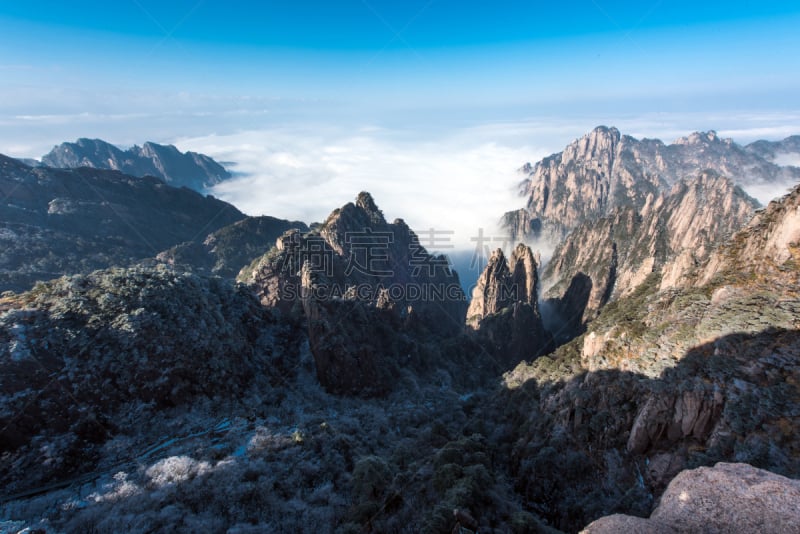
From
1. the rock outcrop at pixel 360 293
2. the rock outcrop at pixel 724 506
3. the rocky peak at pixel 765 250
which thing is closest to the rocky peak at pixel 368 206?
the rock outcrop at pixel 360 293

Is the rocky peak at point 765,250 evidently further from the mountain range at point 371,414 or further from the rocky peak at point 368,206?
the rocky peak at point 368,206

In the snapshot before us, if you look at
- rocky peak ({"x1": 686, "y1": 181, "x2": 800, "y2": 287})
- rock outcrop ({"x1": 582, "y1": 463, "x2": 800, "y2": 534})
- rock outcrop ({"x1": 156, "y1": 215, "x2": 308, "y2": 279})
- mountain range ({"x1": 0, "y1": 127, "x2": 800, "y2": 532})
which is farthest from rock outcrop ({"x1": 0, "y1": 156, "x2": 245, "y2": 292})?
rocky peak ({"x1": 686, "y1": 181, "x2": 800, "y2": 287})

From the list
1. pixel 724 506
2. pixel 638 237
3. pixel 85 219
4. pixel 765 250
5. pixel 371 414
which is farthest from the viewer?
pixel 638 237

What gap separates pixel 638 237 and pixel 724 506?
165288 mm

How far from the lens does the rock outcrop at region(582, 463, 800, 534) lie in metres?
9.81

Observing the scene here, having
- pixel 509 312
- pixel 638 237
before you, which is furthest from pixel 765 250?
pixel 638 237

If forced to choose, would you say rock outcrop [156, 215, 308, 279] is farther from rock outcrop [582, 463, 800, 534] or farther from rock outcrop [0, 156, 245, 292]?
rock outcrop [582, 463, 800, 534]

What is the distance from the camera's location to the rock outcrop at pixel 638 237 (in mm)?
114750

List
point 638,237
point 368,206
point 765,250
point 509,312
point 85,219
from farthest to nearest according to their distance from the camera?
1. point 638,237
2. point 85,219
3. point 368,206
4. point 509,312
5. point 765,250

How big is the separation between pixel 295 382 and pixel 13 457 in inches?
1000

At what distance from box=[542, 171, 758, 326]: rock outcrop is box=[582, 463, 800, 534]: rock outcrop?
87127mm

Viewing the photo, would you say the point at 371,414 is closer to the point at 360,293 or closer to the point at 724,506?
the point at 724,506

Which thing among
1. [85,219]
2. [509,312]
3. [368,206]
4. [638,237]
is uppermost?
[85,219]

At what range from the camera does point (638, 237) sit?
490 ft
